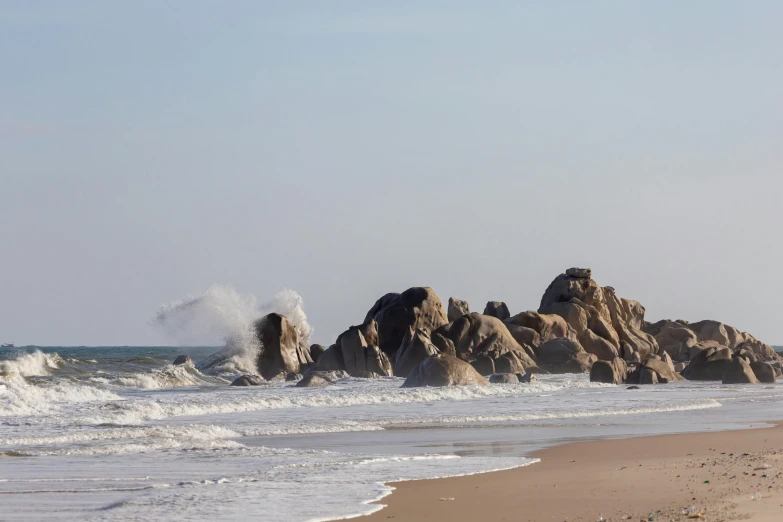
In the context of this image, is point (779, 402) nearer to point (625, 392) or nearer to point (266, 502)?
point (625, 392)

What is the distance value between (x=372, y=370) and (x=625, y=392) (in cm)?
1296

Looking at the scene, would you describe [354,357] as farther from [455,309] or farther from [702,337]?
[702,337]

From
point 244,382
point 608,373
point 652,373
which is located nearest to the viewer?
point 244,382

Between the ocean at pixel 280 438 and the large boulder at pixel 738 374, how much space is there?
802 cm

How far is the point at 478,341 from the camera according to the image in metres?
50.0

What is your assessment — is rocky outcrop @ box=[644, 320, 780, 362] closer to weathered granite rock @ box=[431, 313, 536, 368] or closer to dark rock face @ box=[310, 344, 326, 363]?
weathered granite rock @ box=[431, 313, 536, 368]

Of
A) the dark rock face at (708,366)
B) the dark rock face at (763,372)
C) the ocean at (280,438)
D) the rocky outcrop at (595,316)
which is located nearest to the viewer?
the ocean at (280,438)

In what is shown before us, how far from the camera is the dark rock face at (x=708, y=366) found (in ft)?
155

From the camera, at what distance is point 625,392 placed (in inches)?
1417

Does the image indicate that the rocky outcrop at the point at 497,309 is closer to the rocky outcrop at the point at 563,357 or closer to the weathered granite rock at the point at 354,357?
the rocky outcrop at the point at 563,357

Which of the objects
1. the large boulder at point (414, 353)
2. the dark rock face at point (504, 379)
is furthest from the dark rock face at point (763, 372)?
the large boulder at point (414, 353)

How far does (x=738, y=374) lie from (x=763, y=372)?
2.59m

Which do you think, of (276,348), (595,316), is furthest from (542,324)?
(276,348)

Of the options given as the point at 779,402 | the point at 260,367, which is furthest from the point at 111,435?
the point at 260,367
